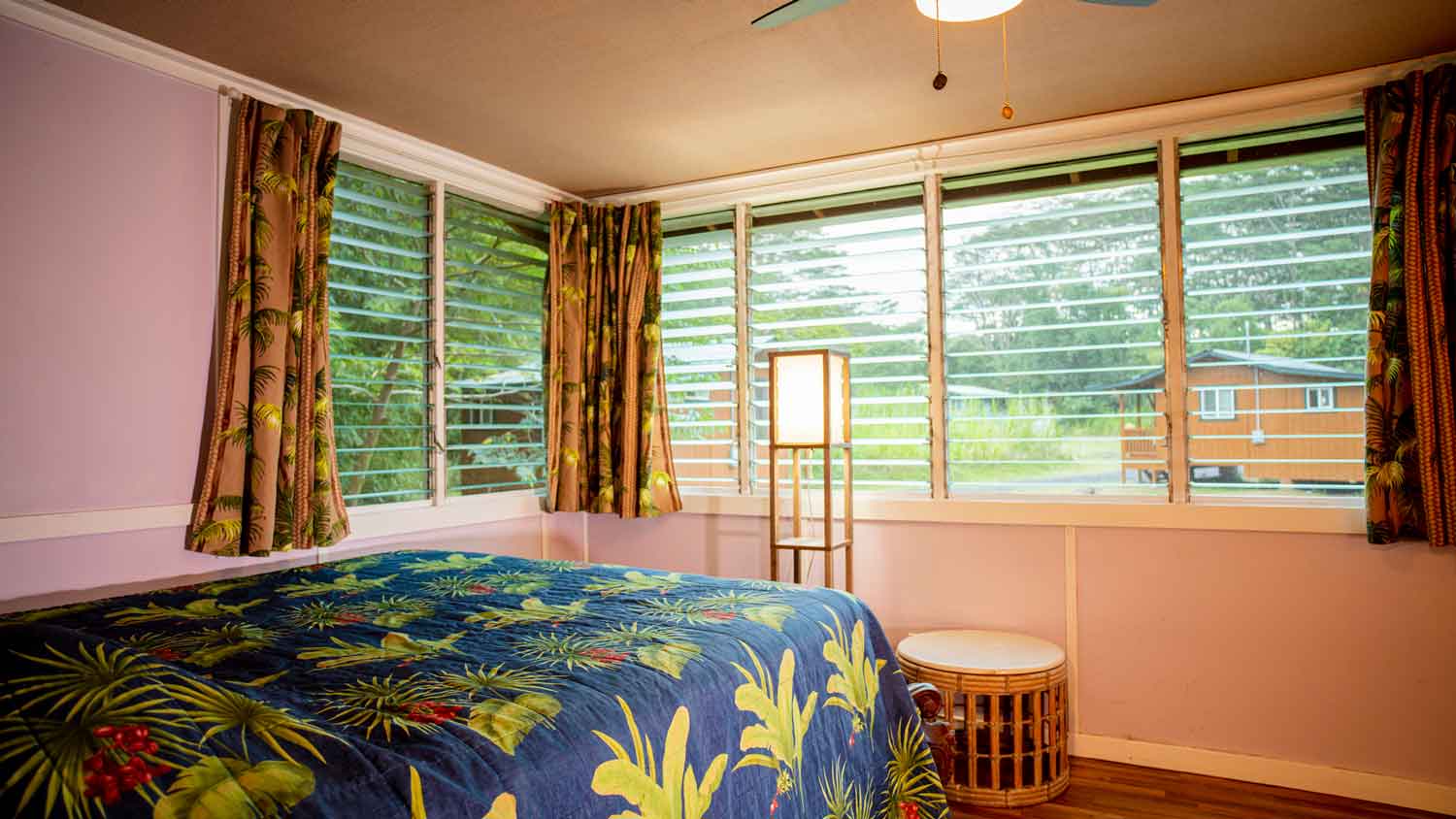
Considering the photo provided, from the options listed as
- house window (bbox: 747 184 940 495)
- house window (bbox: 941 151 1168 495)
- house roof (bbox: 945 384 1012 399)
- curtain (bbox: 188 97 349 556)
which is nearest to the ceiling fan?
house window (bbox: 941 151 1168 495)

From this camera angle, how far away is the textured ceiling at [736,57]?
229 cm

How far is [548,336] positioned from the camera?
3938 millimetres

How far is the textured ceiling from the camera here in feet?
7.50

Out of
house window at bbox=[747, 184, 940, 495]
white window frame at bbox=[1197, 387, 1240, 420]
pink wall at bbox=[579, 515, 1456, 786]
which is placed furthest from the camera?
house window at bbox=[747, 184, 940, 495]

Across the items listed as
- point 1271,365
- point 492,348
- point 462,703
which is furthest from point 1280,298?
point 492,348

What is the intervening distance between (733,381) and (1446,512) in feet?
8.53

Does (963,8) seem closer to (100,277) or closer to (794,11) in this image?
(794,11)

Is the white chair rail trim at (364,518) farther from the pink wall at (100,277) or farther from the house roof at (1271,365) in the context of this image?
the house roof at (1271,365)

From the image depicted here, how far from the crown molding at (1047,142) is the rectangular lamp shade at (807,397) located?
897 millimetres

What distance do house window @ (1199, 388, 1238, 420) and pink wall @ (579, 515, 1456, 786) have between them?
0.42 meters

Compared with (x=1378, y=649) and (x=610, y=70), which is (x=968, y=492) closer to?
(x=1378, y=649)

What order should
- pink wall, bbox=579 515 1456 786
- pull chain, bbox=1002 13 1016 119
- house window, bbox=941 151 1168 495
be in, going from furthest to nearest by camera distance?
house window, bbox=941 151 1168 495, pink wall, bbox=579 515 1456 786, pull chain, bbox=1002 13 1016 119

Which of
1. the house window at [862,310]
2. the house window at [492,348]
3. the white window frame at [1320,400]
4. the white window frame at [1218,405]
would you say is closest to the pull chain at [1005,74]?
the house window at [862,310]

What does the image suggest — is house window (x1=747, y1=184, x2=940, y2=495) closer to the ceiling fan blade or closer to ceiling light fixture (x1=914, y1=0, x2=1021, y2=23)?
ceiling light fixture (x1=914, y1=0, x2=1021, y2=23)
